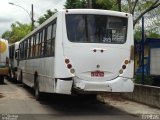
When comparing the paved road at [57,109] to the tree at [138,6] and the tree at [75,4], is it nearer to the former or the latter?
the tree at [138,6]

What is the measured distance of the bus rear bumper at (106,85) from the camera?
12367 mm

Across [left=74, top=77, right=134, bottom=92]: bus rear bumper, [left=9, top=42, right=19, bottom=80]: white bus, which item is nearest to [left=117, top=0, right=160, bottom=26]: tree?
[left=9, top=42, right=19, bottom=80]: white bus

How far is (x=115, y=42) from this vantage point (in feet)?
42.9

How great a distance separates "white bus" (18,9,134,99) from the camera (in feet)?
40.8

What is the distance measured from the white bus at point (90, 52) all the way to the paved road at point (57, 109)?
0.74m

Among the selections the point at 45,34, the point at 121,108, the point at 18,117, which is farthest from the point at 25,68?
the point at 18,117

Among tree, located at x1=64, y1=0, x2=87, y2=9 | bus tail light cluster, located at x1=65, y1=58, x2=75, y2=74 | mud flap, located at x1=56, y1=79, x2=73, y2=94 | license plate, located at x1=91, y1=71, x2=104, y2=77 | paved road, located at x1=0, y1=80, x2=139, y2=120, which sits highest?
tree, located at x1=64, y1=0, x2=87, y2=9

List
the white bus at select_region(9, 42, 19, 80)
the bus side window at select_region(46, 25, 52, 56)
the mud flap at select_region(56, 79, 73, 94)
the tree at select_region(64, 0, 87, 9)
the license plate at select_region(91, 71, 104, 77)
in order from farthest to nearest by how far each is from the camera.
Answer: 1. the tree at select_region(64, 0, 87, 9)
2. the white bus at select_region(9, 42, 19, 80)
3. the bus side window at select_region(46, 25, 52, 56)
4. the license plate at select_region(91, 71, 104, 77)
5. the mud flap at select_region(56, 79, 73, 94)

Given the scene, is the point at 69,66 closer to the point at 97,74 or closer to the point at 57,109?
the point at 97,74

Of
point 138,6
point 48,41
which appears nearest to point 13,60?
point 138,6

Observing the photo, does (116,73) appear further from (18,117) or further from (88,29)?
(18,117)

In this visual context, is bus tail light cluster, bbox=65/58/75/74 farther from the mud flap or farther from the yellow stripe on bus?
the yellow stripe on bus

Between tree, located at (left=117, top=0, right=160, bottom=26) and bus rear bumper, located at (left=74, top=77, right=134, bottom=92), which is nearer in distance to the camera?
bus rear bumper, located at (left=74, top=77, right=134, bottom=92)

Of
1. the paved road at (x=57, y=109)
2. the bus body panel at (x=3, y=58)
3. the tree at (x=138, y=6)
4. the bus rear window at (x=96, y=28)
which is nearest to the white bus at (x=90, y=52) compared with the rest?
the bus rear window at (x=96, y=28)
